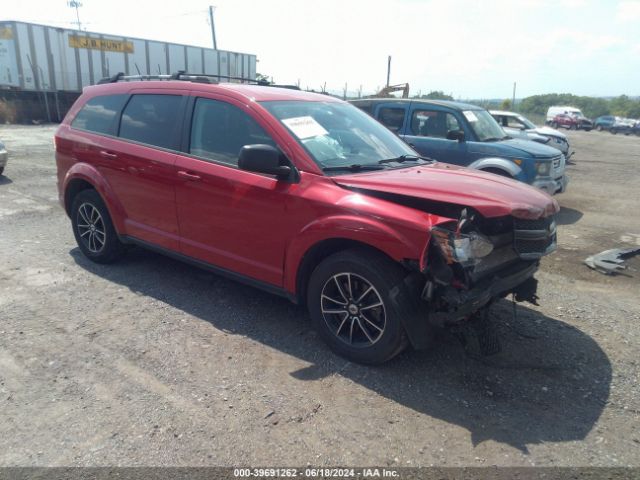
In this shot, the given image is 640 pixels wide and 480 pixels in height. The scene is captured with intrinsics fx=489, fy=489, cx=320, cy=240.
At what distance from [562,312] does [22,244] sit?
6120mm

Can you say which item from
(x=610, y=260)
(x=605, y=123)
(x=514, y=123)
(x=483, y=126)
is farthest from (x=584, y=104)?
(x=610, y=260)

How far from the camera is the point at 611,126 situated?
42.3 meters

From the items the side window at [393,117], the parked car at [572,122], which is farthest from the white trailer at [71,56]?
the parked car at [572,122]

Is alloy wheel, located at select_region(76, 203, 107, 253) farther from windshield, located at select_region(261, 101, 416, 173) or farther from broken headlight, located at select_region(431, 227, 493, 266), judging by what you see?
broken headlight, located at select_region(431, 227, 493, 266)

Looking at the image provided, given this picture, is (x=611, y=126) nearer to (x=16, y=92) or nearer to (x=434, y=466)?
(x=16, y=92)

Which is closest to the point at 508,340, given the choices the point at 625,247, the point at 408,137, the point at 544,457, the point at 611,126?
the point at 544,457

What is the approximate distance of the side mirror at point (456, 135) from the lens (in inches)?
318

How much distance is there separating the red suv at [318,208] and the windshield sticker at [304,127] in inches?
0.5

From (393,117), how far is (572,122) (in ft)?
130

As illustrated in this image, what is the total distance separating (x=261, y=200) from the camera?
3.80 m

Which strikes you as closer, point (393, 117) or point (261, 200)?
point (261, 200)

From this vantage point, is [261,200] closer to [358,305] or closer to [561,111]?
[358,305]

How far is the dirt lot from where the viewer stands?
8.95 ft

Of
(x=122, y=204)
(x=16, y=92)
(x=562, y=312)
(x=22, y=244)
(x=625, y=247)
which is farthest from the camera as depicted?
(x=16, y=92)
